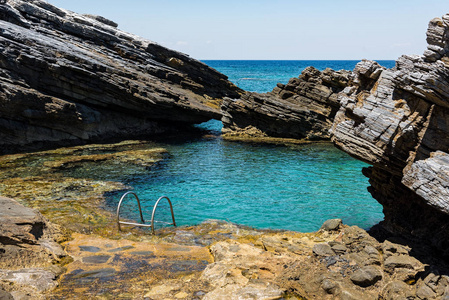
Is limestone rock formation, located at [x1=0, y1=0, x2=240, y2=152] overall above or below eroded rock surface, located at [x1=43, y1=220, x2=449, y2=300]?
above

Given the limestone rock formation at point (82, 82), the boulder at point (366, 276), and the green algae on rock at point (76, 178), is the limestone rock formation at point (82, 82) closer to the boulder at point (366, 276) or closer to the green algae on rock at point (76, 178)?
the green algae on rock at point (76, 178)

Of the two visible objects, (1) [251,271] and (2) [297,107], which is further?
(2) [297,107]

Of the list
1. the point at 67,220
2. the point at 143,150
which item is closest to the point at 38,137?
the point at 143,150

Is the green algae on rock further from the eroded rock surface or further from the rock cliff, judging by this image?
the rock cliff

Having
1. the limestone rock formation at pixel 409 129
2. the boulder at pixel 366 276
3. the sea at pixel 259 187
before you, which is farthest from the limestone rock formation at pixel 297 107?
the boulder at pixel 366 276

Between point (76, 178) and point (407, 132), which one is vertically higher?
point (407, 132)

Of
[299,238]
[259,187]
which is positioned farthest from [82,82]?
[299,238]

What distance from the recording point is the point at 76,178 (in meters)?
26.3

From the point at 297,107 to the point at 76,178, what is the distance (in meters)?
24.9

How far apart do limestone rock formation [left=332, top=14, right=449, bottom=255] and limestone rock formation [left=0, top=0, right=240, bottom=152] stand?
28.2m

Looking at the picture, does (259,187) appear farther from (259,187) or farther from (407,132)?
(407,132)

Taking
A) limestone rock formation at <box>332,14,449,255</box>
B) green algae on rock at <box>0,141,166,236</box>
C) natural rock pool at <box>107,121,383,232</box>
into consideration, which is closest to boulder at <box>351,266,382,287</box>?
limestone rock formation at <box>332,14,449,255</box>

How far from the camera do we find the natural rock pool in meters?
21.0

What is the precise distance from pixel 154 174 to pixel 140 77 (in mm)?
15956
